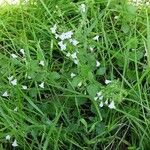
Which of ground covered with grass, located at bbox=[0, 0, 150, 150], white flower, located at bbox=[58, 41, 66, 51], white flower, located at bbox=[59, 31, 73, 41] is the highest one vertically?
white flower, located at bbox=[59, 31, 73, 41]

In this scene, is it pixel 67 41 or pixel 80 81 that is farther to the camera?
pixel 67 41

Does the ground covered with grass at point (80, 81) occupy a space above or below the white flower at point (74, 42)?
below

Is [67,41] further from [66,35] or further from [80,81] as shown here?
[80,81]

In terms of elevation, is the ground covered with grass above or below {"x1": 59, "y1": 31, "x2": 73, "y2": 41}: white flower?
below

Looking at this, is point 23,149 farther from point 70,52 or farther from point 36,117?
point 70,52

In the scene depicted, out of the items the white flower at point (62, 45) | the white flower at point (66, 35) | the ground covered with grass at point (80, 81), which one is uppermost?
the white flower at point (66, 35)

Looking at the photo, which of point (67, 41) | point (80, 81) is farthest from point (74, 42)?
point (80, 81)

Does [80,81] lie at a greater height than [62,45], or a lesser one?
lesser

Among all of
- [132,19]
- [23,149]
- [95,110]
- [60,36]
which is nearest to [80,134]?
[95,110]
